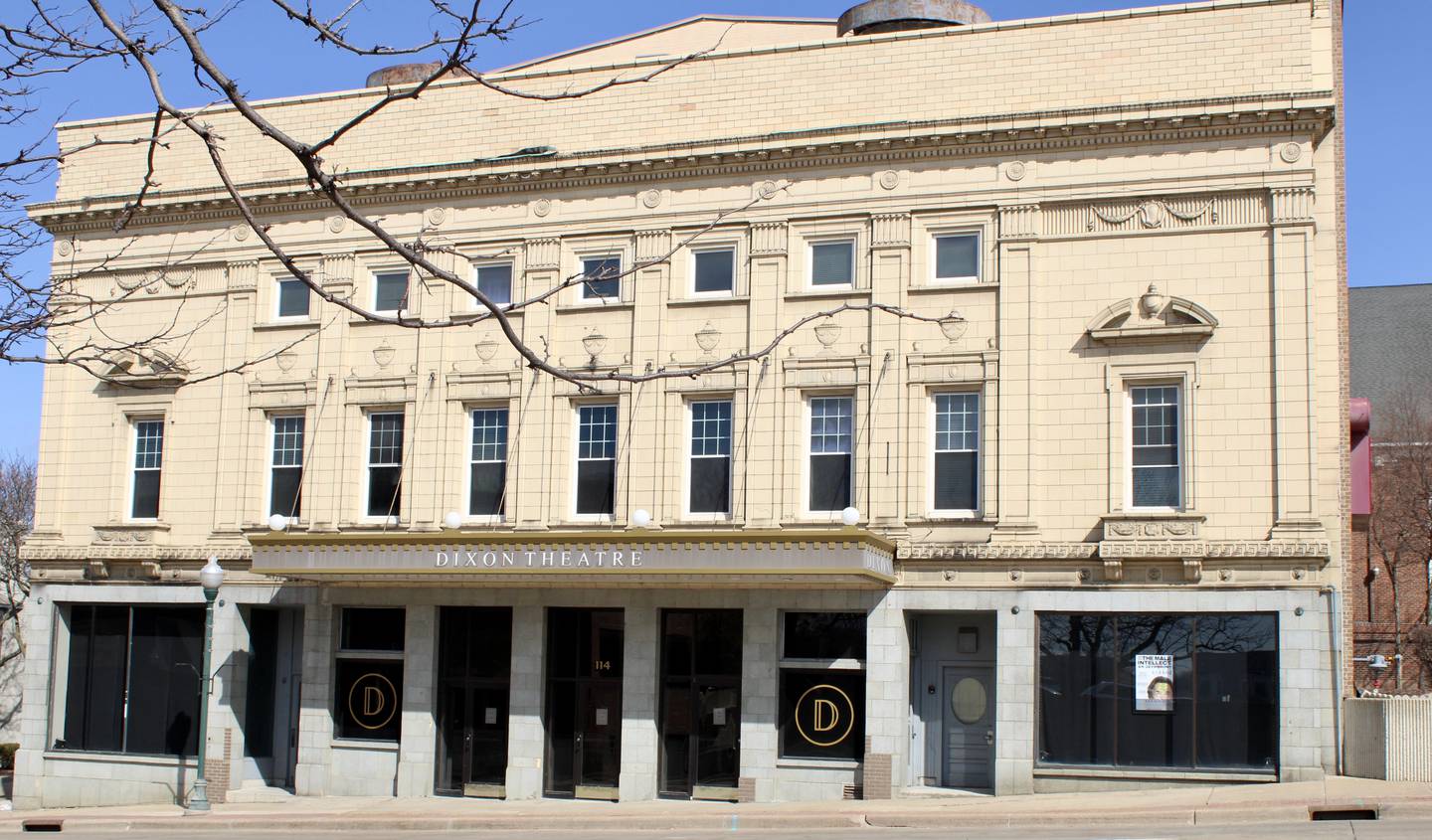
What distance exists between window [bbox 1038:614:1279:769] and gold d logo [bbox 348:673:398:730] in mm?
11716

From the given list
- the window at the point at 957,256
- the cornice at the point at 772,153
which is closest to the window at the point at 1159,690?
the window at the point at 957,256

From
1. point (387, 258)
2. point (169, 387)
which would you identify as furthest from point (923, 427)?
point (169, 387)

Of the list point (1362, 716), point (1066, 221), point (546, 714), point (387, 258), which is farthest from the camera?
point (387, 258)

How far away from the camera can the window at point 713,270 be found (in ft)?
90.9

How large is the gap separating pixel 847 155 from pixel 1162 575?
28.9 ft

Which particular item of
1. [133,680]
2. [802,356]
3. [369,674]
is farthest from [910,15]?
[133,680]

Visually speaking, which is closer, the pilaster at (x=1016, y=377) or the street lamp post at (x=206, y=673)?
the pilaster at (x=1016, y=377)

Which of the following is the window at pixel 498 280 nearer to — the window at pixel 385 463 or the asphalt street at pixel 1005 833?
the window at pixel 385 463

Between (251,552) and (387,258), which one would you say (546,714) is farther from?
(387,258)

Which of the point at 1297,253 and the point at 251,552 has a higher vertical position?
the point at 1297,253

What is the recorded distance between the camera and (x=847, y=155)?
26719 millimetres

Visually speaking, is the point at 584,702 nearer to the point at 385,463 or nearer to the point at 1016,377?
the point at 385,463

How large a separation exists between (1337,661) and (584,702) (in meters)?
12.4

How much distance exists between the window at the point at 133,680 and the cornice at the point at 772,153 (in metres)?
8.00
